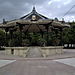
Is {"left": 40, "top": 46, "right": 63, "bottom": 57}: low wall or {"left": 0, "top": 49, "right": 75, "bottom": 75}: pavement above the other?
{"left": 40, "top": 46, "right": 63, "bottom": 57}: low wall

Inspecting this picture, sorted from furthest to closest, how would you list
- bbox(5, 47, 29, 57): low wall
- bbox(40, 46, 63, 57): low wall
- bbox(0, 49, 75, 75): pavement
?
bbox(40, 46, 63, 57): low wall, bbox(5, 47, 29, 57): low wall, bbox(0, 49, 75, 75): pavement

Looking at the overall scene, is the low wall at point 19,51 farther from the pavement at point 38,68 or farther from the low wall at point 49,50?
the pavement at point 38,68

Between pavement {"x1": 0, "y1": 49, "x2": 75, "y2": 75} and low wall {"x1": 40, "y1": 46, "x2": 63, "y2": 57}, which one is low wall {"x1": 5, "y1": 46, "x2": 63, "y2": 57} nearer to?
low wall {"x1": 40, "y1": 46, "x2": 63, "y2": 57}

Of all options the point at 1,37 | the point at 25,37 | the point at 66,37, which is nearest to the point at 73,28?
the point at 66,37

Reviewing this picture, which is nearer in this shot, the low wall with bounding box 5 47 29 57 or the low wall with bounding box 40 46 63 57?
the low wall with bounding box 5 47 29 57

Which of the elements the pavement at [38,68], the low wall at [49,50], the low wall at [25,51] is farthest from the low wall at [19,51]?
the pavement at [38,68]

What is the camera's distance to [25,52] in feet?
95.0

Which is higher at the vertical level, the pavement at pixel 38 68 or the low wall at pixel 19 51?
the low wall at pixel 19 51

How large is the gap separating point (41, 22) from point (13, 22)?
4.40 m

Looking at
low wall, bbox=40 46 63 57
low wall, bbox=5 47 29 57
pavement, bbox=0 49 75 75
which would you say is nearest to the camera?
pavement, bbox=0 49 75 75

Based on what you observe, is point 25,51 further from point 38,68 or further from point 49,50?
point 38,68

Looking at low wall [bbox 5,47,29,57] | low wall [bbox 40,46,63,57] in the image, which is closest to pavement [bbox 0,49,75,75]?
low wall [bbox 40,46,63,57]

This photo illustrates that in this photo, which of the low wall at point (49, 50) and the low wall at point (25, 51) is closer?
the low wall at point (25, 51)

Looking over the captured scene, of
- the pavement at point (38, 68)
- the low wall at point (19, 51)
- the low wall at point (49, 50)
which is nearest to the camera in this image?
the pavement at point (38, 68)
